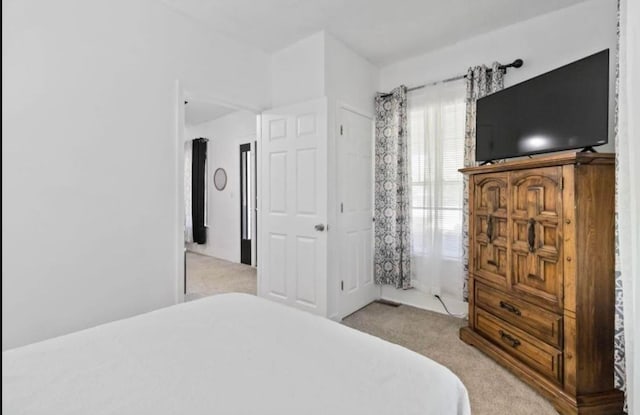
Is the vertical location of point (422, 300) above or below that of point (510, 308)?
below

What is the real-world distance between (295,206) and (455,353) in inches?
71.1

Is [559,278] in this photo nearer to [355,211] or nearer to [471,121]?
[471,121]

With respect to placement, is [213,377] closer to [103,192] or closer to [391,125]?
[103,192]

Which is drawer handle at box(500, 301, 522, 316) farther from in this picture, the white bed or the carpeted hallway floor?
the white bed

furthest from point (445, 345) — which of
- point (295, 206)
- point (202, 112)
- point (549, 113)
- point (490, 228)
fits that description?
point (202, 112)

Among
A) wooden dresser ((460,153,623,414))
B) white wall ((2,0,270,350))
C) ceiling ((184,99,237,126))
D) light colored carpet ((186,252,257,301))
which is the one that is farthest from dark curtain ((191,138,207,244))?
wooden dresser ((460,153,623,414))

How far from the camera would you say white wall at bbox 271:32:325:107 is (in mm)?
3066

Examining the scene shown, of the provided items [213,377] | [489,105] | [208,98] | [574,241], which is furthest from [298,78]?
[213,377]

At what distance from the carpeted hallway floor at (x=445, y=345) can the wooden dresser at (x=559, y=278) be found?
0.34 ft

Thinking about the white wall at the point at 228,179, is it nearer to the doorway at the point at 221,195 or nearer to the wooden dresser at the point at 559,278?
the doorway at the point at 221,195

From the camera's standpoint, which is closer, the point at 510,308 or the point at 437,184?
the point at 510,308

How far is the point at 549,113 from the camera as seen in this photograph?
2291mm

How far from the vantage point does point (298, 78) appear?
3.24 m

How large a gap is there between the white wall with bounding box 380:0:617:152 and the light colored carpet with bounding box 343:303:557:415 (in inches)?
70.4
